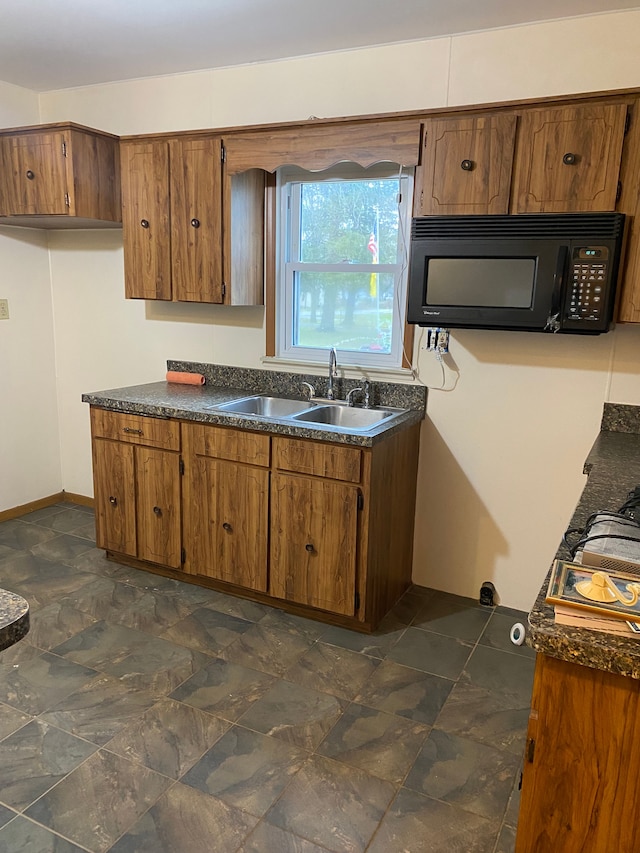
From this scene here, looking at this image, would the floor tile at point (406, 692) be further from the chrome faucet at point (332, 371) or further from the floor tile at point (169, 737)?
the chrome faucet at point (332, 371)

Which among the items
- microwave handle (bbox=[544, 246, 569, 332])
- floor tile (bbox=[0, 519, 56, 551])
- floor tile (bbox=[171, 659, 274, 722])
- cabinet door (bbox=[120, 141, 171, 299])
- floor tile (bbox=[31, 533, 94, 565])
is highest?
cabinet door (bbox=[120, 141, 171, 299])

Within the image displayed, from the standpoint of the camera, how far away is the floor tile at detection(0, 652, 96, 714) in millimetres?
2188

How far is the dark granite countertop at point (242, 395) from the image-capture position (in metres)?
2.59

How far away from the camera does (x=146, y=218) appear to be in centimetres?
316

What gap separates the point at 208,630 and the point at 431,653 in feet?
3.08

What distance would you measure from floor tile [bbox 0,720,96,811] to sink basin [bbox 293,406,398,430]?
1530 mm

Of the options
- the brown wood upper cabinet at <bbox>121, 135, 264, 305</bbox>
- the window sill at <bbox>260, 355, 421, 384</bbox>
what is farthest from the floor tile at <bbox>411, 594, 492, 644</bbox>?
the brown wood upper cabinet at <bbox>121, 135, 264, 305</bbox>

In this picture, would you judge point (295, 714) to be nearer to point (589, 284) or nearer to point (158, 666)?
point (158, 666)

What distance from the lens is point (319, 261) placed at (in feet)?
10.4

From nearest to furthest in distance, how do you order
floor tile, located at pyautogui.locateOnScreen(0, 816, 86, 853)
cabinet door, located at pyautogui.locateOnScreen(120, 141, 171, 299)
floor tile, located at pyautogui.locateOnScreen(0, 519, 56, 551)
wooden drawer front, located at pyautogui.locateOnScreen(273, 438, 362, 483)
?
1. floor tile, located at pyautogui.locateOnScreen(0, 816, 86, 853)
2. wooden drawer front, located at pyautogui.locateOnScreen(273, 438, 362, 483)
3. cabinet door, located at pyautogui.locateOnScreen(120, 141, 171, 299)
4. floor tile, located at pyautogui.locateOnScreen(0, 519, 56, 551)

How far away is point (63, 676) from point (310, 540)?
1.07 m

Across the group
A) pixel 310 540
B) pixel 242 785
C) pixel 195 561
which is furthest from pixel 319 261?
pixel 242 785

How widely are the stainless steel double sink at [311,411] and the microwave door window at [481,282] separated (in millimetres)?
595

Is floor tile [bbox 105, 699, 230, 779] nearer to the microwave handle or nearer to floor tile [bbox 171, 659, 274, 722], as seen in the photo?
floor tile [bbox 171, 659, 274, 722]
